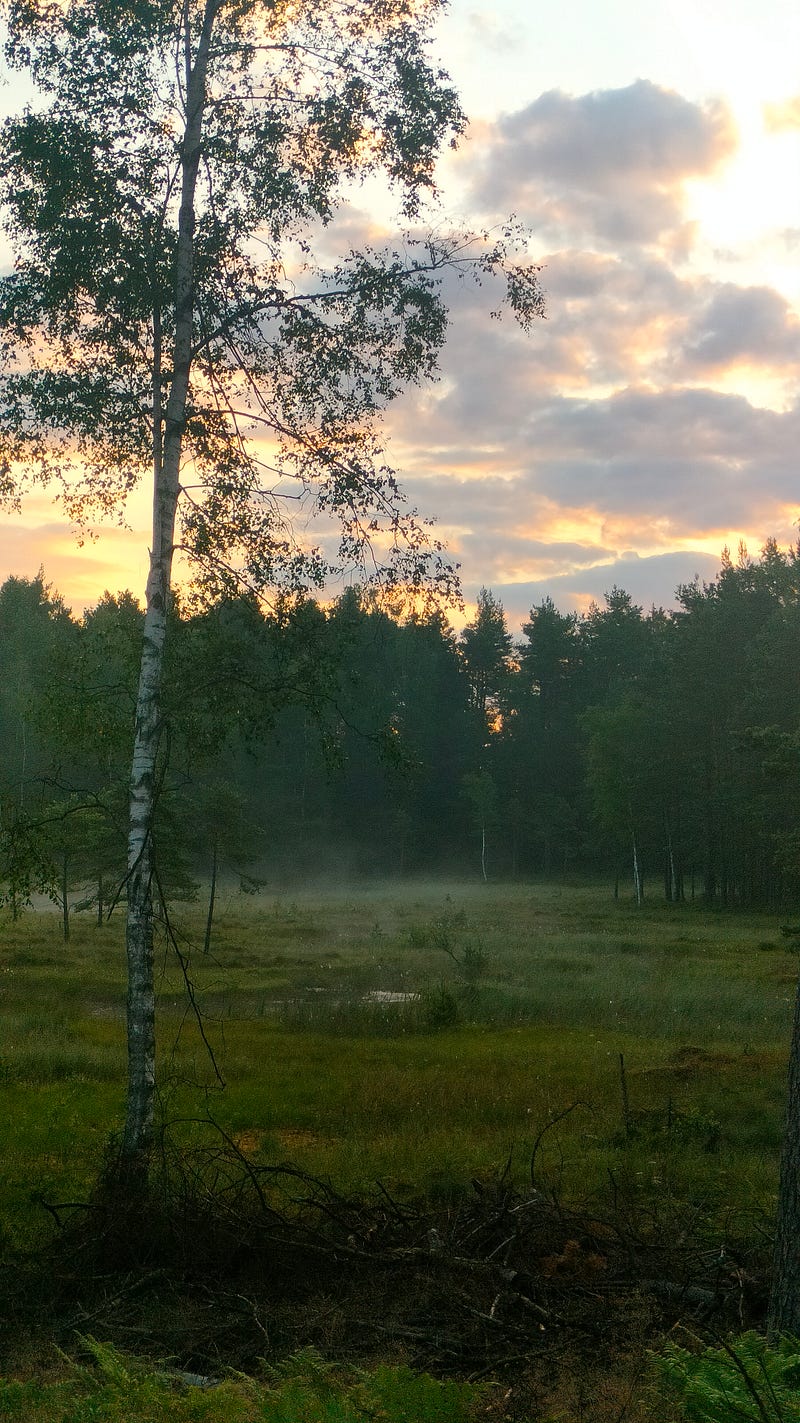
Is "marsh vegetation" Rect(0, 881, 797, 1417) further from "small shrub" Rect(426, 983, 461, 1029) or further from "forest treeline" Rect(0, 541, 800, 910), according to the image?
"forest treeline" Rect(0, 541, 800, 910)

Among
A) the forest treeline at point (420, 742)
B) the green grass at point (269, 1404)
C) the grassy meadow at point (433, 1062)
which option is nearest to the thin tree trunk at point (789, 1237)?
the green grass at point (269, 1404)

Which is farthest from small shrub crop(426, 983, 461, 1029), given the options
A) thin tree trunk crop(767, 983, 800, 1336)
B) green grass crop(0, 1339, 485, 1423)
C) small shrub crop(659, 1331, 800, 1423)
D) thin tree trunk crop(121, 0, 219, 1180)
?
small shrub crop(659, 1331, 800, 1423)

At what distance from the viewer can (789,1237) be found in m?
6.11

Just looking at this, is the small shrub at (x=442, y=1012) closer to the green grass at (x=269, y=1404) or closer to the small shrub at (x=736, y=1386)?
the green grass at (x=269, y=1404)

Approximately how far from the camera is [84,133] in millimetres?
10703

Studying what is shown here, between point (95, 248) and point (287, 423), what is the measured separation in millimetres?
2596

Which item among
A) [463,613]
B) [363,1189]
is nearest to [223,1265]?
[363,1189]

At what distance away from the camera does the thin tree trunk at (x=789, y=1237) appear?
5957 millimetres

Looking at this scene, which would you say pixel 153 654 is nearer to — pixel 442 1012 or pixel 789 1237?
pixel 789 1237

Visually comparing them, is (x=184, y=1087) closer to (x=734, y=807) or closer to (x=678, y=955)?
(x=678, y=955)

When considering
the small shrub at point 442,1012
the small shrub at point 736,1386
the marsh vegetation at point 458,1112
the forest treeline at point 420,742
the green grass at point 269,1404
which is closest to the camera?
the small shrub at point 736,1386

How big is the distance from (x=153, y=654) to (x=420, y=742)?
265 feet

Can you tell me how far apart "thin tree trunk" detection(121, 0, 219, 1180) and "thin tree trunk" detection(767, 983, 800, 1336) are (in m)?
5.60

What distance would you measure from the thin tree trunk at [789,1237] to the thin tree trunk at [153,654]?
18.4ft
